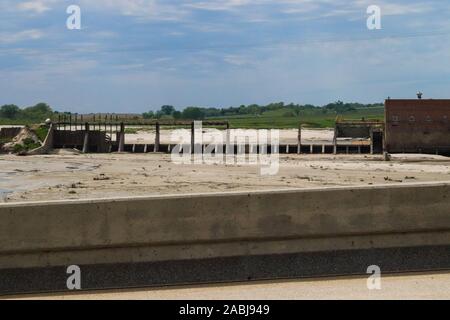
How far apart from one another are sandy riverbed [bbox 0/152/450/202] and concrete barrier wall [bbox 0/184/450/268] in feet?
48.2

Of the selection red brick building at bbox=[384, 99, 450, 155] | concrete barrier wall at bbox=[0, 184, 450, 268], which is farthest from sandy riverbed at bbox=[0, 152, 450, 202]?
concrete barrier wall at bbox=[0, 184, 450, 268]

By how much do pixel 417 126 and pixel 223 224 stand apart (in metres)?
42.4

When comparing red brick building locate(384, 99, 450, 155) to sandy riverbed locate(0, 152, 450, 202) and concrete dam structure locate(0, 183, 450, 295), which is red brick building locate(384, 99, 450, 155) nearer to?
sandy riverbed locate(0, 152, 450, 202)

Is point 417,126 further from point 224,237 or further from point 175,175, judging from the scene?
point 224,237

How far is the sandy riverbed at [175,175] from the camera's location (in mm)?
26578

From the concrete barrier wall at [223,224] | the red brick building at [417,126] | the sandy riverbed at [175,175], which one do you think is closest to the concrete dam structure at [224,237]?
the concrete barrier wall at [223,224]

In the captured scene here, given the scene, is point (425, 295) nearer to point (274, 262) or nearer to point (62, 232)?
point (274, 262)

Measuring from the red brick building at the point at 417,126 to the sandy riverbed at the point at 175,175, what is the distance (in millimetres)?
2029

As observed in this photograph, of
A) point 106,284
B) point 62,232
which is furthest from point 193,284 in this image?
point 62,232

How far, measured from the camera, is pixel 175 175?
114ft

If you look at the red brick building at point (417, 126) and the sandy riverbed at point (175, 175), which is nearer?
the sandy riverbed at point (175, 175)

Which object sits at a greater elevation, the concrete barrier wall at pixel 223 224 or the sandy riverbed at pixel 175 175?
the concrete barrier wall at pixel 223 224

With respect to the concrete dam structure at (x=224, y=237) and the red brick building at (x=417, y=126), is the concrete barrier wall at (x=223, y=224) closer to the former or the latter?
the concrete dam structure at (x=224, y=237)
